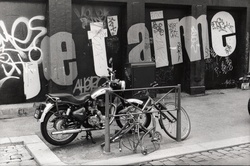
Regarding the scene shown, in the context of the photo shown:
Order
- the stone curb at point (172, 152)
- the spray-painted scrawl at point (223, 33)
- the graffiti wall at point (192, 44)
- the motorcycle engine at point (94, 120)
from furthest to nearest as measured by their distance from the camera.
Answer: the spray-painted scrawl at point (223, 33), the graffiti wall at point (192, 44), the motorcycle engine at point (94, 120), the stone curb at point (172, 152)

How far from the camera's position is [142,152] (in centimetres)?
588

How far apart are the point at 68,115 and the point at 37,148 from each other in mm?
853

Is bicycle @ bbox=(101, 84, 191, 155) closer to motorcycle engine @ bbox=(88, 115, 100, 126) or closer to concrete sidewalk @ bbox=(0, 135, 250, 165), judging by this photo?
concrete sidewalk @ bbox=(0, 135, 250, 165)

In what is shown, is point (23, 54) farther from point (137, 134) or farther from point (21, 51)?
point (137, 134)

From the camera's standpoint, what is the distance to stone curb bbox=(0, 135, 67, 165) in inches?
224

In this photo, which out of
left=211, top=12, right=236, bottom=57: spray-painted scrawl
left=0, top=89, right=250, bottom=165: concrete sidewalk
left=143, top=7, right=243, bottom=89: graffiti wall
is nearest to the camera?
left=0, top=89, right=250, bottom=165: concrete sidewalk

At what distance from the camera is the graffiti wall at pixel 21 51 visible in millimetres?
9188

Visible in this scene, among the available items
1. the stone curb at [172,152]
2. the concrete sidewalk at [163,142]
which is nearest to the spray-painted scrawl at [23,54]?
the concrete sidewalk at [163,142]

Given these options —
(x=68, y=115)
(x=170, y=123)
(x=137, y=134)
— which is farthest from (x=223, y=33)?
(x=68, y=115)

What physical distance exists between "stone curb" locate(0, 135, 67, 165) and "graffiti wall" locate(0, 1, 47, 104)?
102 inches

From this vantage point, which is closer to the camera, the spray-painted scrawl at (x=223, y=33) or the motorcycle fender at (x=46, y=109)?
the motorcycle fender at (x=46, y=109)

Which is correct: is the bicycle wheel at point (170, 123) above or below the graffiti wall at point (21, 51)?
below

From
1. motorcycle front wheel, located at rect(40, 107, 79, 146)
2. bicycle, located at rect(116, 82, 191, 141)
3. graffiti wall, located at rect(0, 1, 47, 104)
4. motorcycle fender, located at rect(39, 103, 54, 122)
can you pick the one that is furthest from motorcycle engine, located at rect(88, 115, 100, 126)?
graffiti wall, located at rect(0, 1, 47, 104)

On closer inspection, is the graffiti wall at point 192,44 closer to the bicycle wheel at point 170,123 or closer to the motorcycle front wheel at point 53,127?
the bicycle wheel at point 170,123
